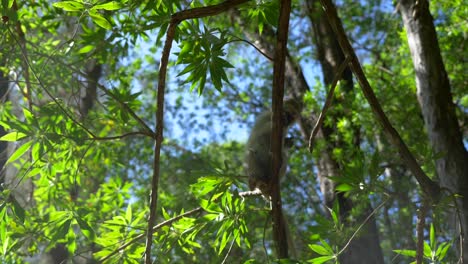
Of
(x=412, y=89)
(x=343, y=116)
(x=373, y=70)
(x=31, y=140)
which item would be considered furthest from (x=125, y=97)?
(x=373, y=70)

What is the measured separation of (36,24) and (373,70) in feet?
9.70

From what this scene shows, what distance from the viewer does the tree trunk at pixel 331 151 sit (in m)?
3.49

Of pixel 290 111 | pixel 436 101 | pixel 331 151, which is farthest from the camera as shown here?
pixel 331 151

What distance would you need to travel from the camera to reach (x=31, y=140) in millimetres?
2129

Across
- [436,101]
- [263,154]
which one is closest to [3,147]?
[263,154]

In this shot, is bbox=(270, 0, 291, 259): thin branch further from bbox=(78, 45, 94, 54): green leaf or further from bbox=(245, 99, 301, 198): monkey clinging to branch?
bbox=(78, 45, 94, 54): green leaf

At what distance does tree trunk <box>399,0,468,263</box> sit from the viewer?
107 inches

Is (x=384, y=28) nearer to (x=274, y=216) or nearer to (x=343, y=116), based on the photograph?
(x=343, y=116)

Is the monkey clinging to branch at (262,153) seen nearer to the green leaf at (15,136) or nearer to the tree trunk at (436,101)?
the tree trunk at (436,101)

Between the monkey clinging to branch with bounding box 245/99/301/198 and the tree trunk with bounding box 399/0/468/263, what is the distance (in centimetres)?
81

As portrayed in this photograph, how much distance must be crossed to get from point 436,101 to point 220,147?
4019 mm

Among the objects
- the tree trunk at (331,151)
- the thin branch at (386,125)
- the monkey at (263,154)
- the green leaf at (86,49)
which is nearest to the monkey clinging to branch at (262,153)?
the monkey at (263,154)

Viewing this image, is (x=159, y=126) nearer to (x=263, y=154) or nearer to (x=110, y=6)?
(x=110, y=6)

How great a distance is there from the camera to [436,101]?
9.91 feet
